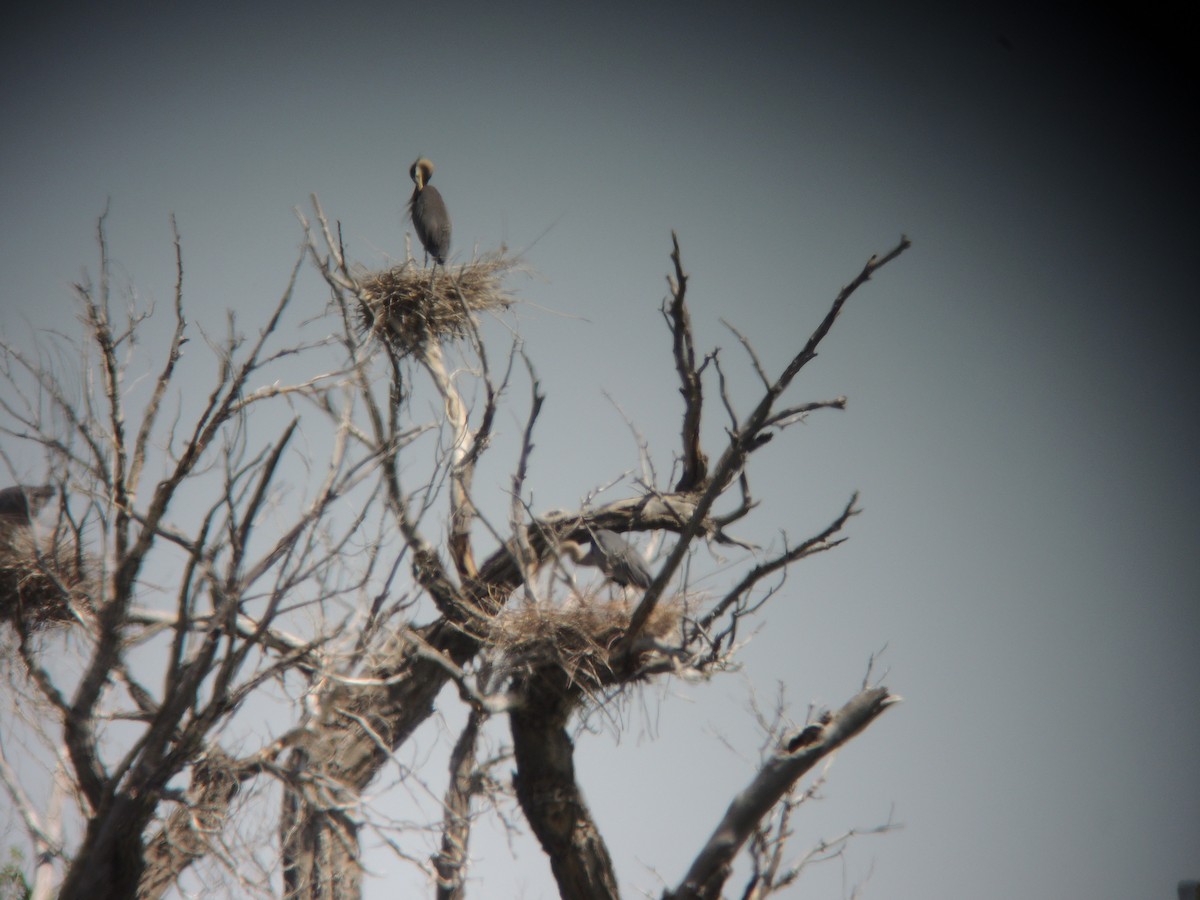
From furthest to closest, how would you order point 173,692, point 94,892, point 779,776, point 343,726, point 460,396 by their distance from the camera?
1. point 460,396
2. point 343,726
3. point 779,776
4. point 94,892
5. point 173,692

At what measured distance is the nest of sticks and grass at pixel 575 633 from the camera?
383 centimetres

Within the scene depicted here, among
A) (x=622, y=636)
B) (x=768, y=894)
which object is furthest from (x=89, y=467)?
(x=768, y=894)

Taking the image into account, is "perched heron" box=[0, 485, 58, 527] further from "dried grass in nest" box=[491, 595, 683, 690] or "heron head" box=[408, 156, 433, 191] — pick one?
"heron head" box=[408, 156, 433, 191]

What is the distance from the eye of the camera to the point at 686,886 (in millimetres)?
3064

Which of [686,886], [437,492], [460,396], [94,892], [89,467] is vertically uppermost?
[460,396]

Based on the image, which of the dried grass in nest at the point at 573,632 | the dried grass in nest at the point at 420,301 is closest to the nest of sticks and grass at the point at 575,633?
the dried grass in nest at the point at 573,632

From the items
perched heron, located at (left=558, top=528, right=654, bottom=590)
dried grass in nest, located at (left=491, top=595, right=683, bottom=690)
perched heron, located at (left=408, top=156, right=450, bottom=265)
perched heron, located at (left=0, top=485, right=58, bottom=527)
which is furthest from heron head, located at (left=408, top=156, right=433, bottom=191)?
dried grass in nest, located at (left=491, top=595, right=683, bottom=690)

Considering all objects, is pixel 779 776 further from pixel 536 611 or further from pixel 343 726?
pixel 343 726

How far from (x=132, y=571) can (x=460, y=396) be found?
2298 millimetres

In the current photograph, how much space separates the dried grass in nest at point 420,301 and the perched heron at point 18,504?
182 cm

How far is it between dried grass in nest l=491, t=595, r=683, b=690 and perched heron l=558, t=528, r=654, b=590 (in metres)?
0.38

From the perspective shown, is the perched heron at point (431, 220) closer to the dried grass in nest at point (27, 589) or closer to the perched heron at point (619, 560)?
the perched heron at point (619, 560)

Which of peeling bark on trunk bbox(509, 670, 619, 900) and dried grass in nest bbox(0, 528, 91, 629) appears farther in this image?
dried grass in nest bbox(0, 528, 91, 629)

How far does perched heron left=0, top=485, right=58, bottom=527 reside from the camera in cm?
397
